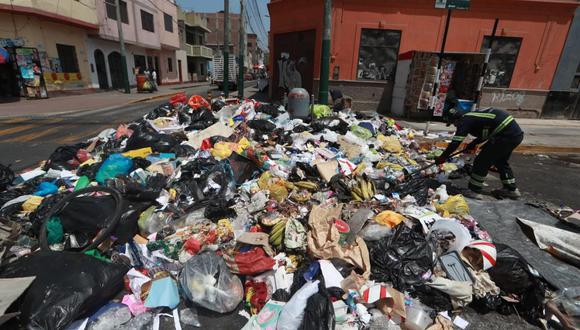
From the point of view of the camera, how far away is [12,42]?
43.1 ft

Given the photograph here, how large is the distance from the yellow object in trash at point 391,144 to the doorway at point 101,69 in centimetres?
2027

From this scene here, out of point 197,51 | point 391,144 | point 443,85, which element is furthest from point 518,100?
point 197,51

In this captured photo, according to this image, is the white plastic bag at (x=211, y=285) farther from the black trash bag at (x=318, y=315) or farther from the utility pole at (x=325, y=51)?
the utility pole at (x=325, y=51)

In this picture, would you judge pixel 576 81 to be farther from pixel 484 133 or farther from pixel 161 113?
pixel 161 113

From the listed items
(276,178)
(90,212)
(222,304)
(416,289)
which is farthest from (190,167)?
(416,289)

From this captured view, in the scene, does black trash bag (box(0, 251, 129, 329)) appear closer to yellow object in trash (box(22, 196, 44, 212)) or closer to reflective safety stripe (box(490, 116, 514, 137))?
yellow object in trash (box(22, 196, 44, 212))

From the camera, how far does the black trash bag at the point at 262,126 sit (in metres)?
6.29

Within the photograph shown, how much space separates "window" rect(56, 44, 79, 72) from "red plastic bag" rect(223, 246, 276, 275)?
19.2 m

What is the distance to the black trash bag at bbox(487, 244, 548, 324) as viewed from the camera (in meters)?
2.24

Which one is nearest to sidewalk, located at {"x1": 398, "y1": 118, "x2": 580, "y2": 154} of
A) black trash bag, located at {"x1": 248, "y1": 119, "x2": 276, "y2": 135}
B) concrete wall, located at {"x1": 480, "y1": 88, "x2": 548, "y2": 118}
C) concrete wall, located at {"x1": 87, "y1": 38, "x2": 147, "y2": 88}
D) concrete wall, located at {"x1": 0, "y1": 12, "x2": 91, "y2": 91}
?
concrete wall, located at {"x1": 480, "y1": 88, "x2": 548, "y2": 118}

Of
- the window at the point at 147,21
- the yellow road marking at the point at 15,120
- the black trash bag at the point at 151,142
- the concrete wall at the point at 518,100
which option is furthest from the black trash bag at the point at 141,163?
the window at the point at 147,21

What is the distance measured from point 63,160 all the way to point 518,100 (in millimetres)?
13866

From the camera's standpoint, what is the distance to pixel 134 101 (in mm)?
14234

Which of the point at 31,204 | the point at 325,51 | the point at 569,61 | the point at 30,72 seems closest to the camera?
the point at 31,204
